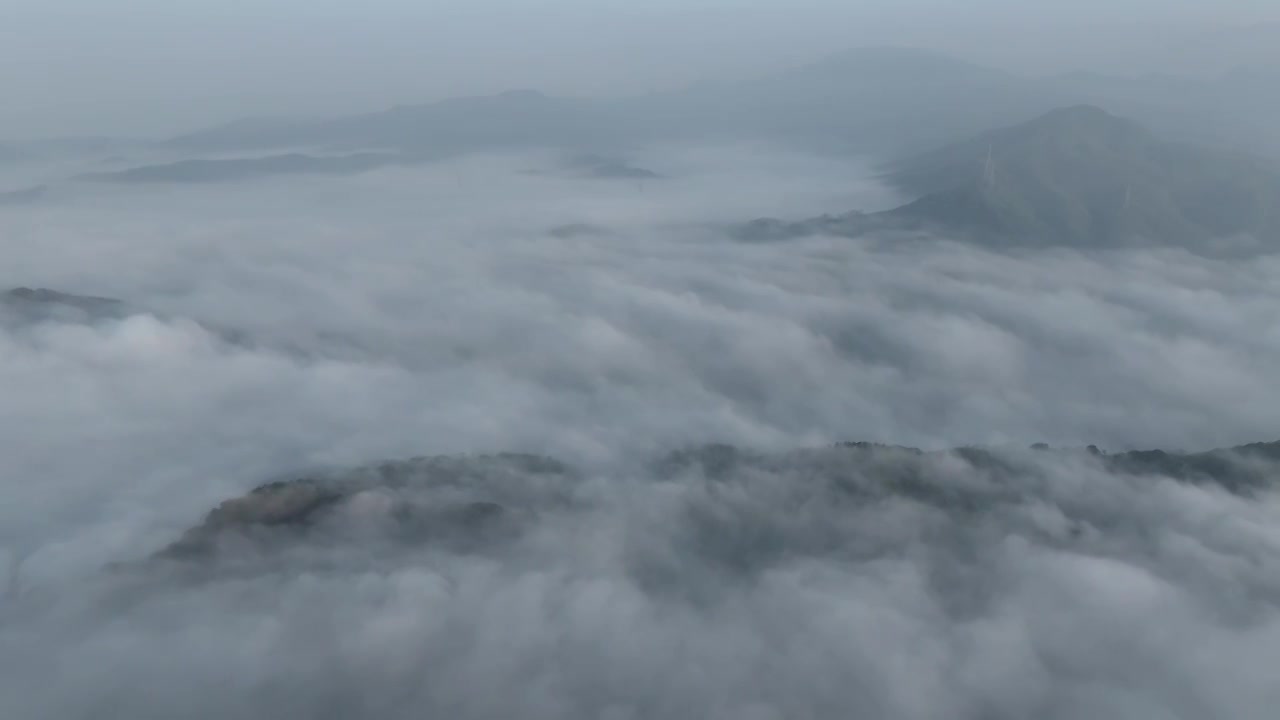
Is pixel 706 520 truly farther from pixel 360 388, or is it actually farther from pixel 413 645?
pixel 360 388

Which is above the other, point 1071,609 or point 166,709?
point 166,709

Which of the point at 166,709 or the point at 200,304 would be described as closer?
the point at 166,709

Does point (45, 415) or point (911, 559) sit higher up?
point (45, 415)

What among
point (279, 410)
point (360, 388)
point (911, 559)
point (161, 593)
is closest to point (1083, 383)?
point (911, 559)

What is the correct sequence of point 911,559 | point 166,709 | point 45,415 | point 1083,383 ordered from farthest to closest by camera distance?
point 1083,383, point 45,415, point 911,559, point 166,709

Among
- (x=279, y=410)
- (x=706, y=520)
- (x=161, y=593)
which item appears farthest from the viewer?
(x=279, y=410)

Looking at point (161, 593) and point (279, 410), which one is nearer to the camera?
point (161, 593)

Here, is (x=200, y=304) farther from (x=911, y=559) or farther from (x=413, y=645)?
(x=911, y=559)

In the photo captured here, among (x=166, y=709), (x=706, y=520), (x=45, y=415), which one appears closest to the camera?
(x=166, y=709)

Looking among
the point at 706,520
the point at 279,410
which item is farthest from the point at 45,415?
the point at 706,520
